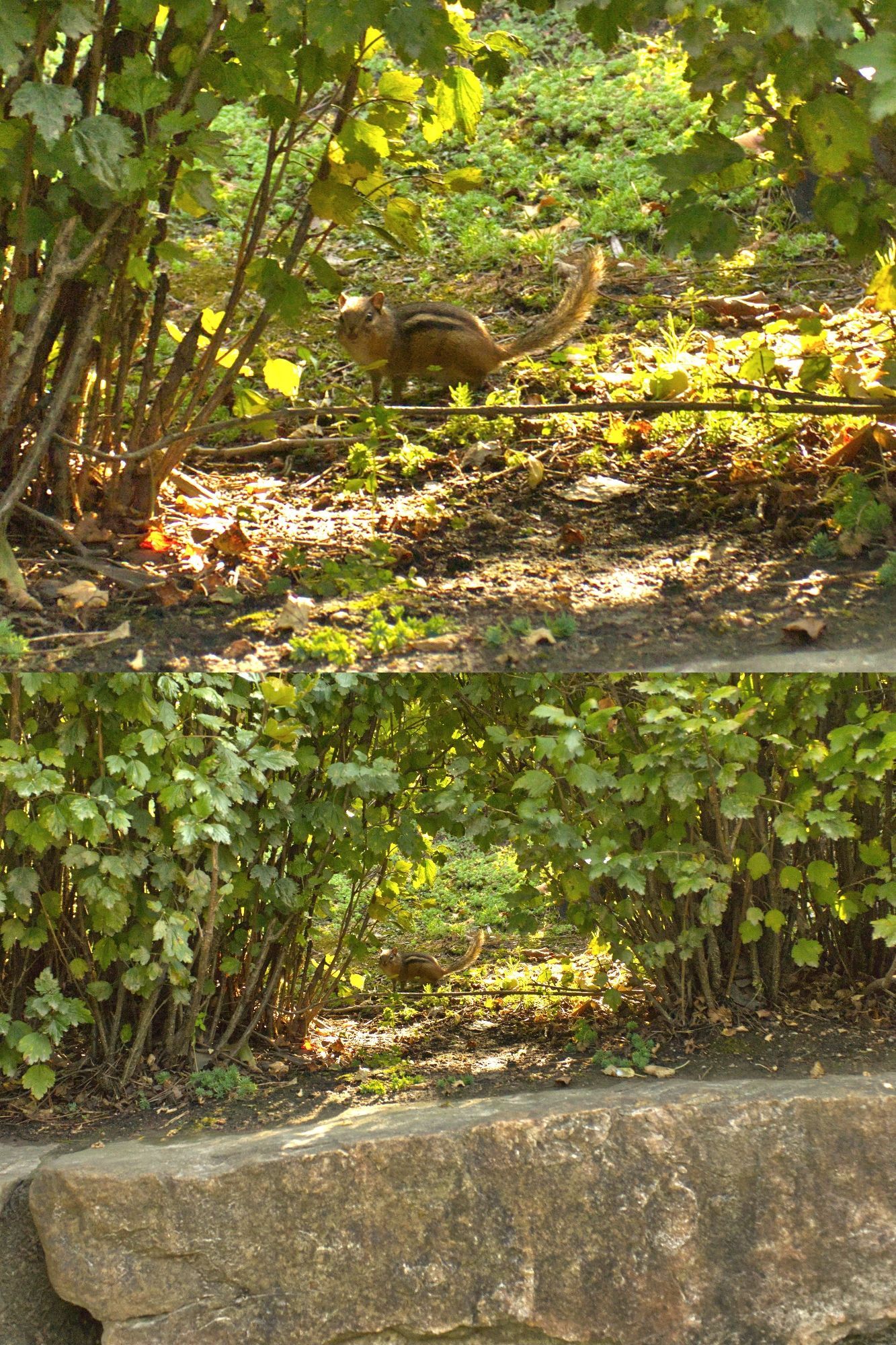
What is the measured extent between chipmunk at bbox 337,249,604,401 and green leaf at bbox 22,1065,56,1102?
270cm

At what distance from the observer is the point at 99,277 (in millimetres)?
3758

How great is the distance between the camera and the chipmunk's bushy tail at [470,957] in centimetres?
466

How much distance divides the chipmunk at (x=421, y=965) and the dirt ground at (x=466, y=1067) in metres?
0.43

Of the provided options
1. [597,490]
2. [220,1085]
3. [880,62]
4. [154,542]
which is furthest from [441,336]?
[220,1085]

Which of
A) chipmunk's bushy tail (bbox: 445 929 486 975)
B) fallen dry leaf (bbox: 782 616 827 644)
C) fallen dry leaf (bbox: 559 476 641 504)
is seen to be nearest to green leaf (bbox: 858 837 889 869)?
fallen dry leaf (bbox: 782 616 827 644)

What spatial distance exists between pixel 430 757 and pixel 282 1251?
1372 mm

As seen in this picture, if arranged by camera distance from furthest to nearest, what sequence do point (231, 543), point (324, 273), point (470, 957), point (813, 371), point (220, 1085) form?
point (470, 957)
point (813, 371)
point (231, 543)
point (324, 273)
point (220, 1085)

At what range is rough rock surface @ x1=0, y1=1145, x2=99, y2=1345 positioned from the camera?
3279mm

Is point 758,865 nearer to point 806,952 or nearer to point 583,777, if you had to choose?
point 806,952

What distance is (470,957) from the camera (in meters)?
4.70

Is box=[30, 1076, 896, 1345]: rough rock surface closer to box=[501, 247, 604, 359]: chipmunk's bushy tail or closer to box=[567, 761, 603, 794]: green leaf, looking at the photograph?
box=[567, 761, 603, 794]: green leaf

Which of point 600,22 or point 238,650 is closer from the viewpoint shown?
point 600,22

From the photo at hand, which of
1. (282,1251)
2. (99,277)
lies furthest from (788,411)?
(282,1251)

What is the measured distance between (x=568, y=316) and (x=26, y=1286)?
378 centimetres
